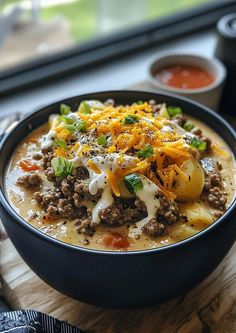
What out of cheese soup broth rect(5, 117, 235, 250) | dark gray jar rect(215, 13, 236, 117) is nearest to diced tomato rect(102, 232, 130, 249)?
cheese soup broth rect(5, 117, 235, 250)

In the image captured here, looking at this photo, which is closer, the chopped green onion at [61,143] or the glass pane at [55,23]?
the chopped green onion at [61,143]

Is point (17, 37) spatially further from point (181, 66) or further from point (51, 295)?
point (51, 295)

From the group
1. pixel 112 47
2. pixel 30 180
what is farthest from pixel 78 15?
pixel 30 180

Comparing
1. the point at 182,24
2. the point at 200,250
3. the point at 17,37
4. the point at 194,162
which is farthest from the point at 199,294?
the point at 182,24

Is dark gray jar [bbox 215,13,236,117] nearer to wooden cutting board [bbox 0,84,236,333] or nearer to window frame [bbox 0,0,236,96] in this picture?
window frame [bbox 0,0,236,96]

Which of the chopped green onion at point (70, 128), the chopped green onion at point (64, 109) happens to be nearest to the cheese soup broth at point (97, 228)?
the chopped green onion at point (70, 128)

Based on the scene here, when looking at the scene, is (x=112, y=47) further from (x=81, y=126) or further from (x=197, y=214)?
(x=197, y=214)

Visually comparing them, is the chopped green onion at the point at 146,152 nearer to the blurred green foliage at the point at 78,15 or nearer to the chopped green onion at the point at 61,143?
the chopped green onion at the point at 61,143
